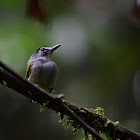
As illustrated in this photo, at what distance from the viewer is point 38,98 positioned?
2.35 m

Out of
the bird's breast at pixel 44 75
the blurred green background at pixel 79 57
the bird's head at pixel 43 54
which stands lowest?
the bird's breast at pixel 44 75

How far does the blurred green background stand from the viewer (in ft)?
16.1

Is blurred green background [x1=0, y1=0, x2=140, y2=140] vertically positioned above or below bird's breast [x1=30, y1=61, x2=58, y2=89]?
Result: above

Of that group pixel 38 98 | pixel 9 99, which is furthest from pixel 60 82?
pixel 38 98

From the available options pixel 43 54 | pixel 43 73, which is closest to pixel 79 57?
pixel 43 54

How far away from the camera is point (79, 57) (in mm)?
5754

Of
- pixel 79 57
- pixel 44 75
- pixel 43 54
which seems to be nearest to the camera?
pixel 44 75

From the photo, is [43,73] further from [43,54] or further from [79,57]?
[79,57]

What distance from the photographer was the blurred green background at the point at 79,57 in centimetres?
491

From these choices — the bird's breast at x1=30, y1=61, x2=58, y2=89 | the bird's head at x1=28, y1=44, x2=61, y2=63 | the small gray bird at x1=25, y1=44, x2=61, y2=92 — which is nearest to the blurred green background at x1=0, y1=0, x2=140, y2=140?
the bird's head at x1=28, y1=44, x2=61, y2=63

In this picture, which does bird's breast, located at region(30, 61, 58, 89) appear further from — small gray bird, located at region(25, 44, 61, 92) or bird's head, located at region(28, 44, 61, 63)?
bird's head, located at region(28, 44, 61, 63)

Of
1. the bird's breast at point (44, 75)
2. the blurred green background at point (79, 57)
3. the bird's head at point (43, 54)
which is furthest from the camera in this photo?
the blurred green background at point (79, 57)

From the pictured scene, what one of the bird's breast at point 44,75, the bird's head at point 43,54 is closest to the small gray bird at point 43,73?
the bird's breast at point 44,75

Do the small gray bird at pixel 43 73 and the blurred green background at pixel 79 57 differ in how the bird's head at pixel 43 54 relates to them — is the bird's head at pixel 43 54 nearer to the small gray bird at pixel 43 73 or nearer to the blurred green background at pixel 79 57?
the small gray bird at pixel 43 73
